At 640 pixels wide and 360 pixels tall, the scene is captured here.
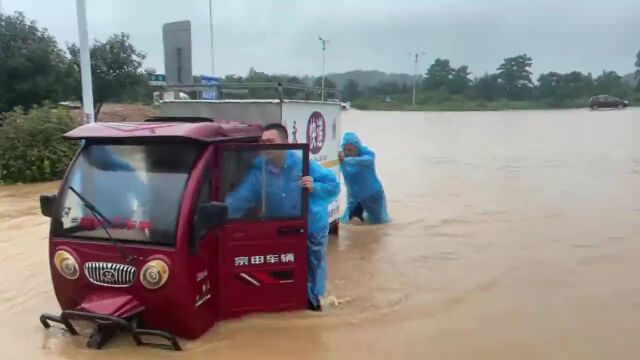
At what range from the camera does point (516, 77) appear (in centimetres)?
8281

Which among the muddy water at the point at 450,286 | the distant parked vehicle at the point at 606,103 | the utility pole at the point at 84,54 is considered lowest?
the muddy water at the point at 450,286

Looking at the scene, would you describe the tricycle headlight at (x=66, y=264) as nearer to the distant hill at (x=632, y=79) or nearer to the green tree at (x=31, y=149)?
the green tree at (x=31, y=149)

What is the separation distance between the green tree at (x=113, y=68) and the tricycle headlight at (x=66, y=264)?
22.4 metres

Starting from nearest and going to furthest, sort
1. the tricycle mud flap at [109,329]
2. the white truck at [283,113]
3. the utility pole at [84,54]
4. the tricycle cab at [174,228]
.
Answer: the tricycle mud flap at [109,329], the tricycle cab at [174,228], the white truck at [283,113], the utility pole at [84,54]

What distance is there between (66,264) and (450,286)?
4.15 m

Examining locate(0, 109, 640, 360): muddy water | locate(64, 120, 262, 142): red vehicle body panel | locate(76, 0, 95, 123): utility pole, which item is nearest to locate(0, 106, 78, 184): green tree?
locate(0, 109, 640, 360): muddy water

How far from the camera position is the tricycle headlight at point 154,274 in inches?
186

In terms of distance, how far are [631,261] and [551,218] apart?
117 inches

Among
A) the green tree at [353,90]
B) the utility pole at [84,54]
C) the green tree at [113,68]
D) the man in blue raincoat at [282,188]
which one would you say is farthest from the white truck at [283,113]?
the green tree at [353,90]

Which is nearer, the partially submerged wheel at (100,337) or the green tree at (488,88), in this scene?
the partially submerged wheel at (100,337)

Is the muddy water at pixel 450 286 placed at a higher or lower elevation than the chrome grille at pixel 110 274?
lower

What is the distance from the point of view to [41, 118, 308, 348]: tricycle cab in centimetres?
479

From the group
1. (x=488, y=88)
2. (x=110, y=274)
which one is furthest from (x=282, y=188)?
(x=488, y=88)

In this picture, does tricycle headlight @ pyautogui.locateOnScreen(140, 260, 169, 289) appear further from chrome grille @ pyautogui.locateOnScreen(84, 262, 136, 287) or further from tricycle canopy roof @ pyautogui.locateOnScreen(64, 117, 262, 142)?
tricycle canopy roof @ pyautogui.locateOnScreen(64, 117, 262, 142)
